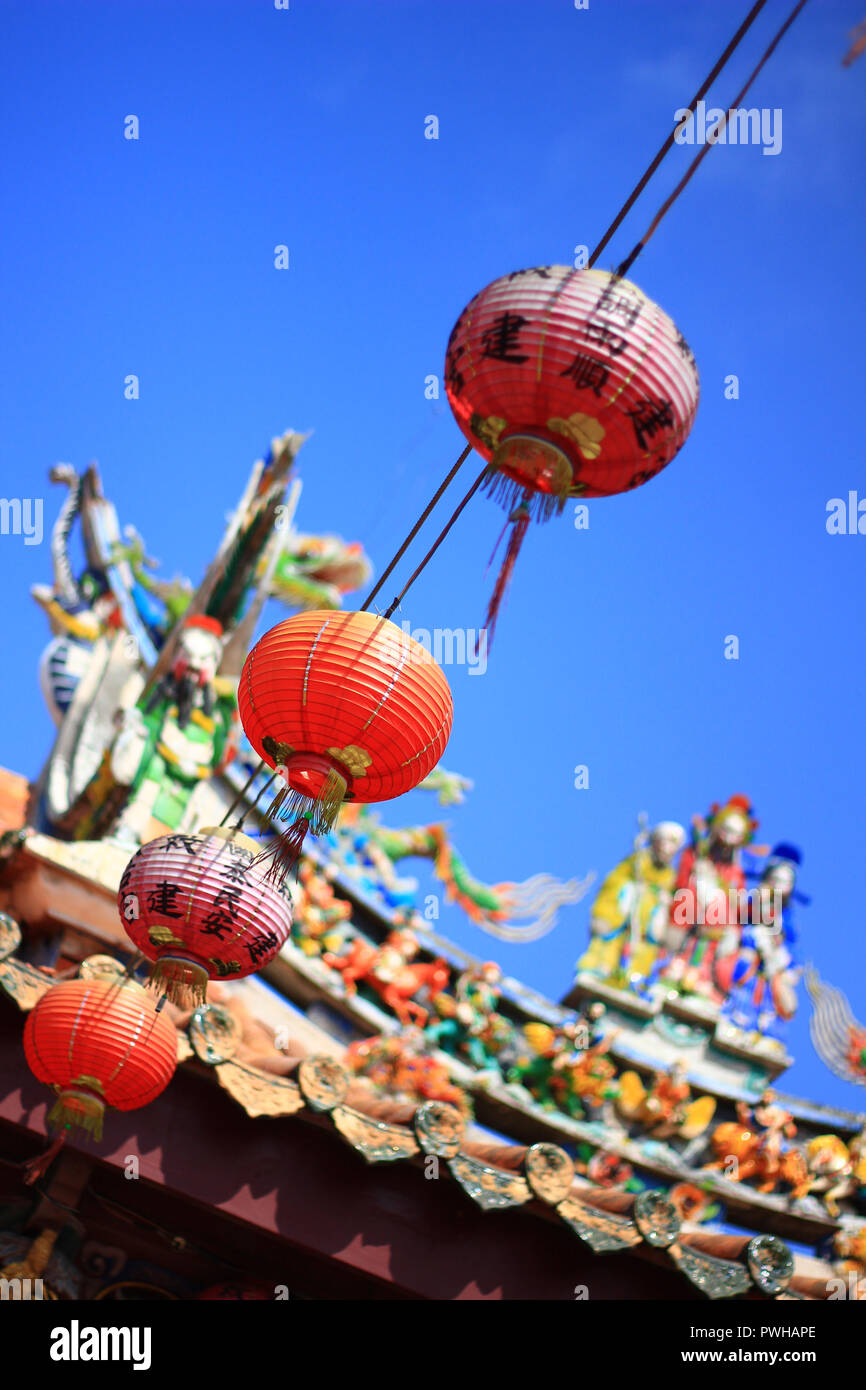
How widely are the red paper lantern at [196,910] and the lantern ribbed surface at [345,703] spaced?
0.56 meters

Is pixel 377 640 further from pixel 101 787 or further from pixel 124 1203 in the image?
pixel 101 787

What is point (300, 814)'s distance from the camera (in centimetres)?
346

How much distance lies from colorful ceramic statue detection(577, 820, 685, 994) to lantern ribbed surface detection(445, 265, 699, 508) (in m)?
7.69

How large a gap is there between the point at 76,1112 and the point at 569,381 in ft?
9.65

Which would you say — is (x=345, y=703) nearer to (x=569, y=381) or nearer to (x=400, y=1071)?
(x=569, y=381)

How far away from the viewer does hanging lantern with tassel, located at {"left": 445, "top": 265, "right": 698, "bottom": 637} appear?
9.54ft

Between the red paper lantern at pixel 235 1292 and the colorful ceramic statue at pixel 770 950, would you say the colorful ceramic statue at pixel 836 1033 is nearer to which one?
the colorful ceramic statue at pixel 770 950

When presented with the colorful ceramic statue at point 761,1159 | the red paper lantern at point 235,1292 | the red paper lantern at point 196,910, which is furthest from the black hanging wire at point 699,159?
the colorful ceramic statue at point 761,1159

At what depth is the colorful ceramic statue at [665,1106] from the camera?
9344mm

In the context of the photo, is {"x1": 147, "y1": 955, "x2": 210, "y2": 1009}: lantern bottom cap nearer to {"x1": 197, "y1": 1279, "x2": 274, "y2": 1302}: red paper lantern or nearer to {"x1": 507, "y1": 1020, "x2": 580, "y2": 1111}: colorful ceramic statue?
{"x1": 197, "y1": 1279, "x2": 274, "y2": 1302}: red paper lantern
